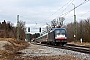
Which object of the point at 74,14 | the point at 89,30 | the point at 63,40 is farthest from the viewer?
the point at 89,30

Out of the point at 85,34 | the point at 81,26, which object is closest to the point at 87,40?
the point at 85,34

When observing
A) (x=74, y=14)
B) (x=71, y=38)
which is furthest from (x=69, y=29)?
(x=74, y=14)

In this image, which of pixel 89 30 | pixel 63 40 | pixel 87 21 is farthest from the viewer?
pixel 87 21

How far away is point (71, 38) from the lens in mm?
80625

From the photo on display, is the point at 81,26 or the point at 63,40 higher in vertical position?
the point at 81,26

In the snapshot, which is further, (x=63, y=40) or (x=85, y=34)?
(x=85, y=34)

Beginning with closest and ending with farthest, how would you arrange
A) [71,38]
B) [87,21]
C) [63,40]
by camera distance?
[63,40] → [87,21] → [71,38]

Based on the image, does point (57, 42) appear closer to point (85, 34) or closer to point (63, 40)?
point (63, 40)

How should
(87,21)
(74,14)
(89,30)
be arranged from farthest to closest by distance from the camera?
(87,21)
(89,30)
(74,14)

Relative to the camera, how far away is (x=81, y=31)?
72.0 meters

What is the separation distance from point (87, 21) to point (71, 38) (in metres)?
12.5

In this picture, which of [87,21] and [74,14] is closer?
[74,14]

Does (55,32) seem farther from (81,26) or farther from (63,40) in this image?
(81,26)

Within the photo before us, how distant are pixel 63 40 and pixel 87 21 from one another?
82.0 feet
